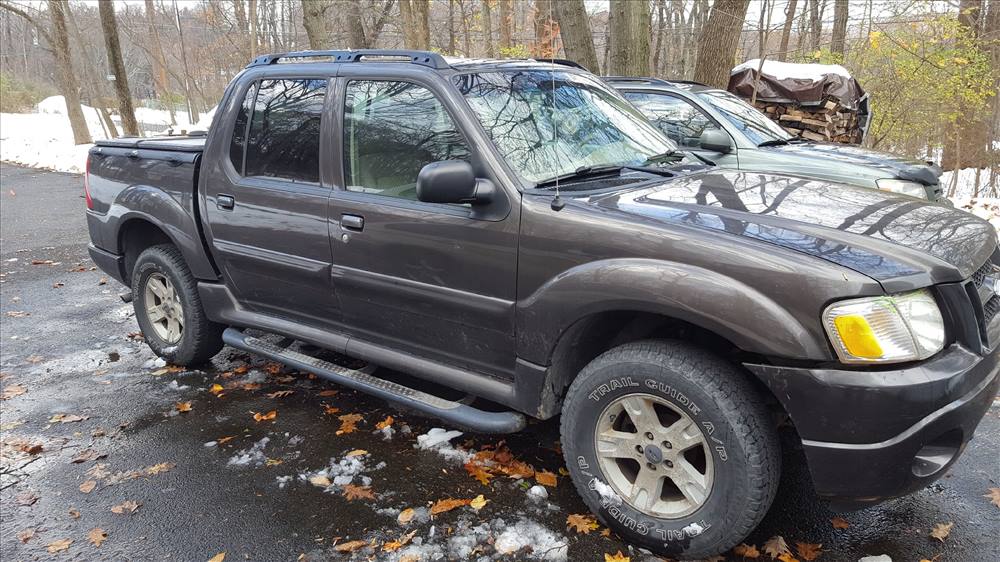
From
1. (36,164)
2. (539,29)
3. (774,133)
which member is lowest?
(36,164)

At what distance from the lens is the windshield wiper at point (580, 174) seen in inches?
123

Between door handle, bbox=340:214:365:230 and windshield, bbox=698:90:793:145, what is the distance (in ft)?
16.5

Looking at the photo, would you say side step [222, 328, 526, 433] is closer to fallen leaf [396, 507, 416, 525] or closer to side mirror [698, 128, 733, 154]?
fallen leaf [396, 507, 416, 525]

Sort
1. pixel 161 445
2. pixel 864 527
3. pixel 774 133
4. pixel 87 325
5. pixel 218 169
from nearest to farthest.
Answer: pixel 864 527 < pixel 161 445 < pixel 218 169 < pixel 87 325 < pixel 774 133

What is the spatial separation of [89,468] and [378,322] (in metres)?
1.74

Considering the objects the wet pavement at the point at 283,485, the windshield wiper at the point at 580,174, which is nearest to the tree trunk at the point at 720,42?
the wet pavement at the point at 283,485

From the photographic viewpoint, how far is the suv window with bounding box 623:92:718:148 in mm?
7285

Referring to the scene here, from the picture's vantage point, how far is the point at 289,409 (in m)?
4.35

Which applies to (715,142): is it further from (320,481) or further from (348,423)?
(320,481)

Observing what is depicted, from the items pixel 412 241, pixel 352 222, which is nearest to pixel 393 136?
pixel 352 222

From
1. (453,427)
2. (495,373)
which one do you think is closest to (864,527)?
(495,373)

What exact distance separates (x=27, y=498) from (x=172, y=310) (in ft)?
5.52

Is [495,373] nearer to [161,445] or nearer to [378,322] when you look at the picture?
[378,322]

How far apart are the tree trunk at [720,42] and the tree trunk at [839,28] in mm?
5475
